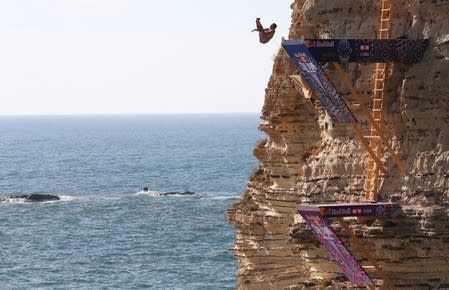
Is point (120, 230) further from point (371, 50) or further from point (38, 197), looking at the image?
point (371, 50)

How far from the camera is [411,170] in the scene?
837 inches

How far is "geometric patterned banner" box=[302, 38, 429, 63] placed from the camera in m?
21.2

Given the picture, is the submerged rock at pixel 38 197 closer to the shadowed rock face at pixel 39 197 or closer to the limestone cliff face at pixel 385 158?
the shadowed rock face at pixel 39 197

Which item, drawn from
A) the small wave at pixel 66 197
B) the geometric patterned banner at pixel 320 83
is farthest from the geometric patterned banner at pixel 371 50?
the small wave at pixel 66 197

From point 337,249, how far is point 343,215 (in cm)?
73

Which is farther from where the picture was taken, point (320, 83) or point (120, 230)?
point (120, 230)

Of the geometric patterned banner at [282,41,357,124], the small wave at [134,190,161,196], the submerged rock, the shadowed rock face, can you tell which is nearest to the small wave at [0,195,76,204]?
the submerged rock

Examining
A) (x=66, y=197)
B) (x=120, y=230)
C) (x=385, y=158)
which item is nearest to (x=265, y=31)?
(x=385, y=158)

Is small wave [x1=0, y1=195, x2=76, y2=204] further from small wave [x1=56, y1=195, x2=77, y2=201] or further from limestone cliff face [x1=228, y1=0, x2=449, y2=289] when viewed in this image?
limestone cliff face [x1=228, y1=0, x2=449, y2=289]

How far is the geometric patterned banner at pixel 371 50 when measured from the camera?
834 inches

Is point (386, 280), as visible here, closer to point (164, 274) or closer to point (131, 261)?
point (164, 274)

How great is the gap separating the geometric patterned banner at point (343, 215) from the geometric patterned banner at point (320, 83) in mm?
1708

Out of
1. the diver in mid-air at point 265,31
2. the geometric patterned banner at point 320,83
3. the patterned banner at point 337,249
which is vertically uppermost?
the diver in mid-air at point 265,31

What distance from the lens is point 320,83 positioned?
2148 centimetres
